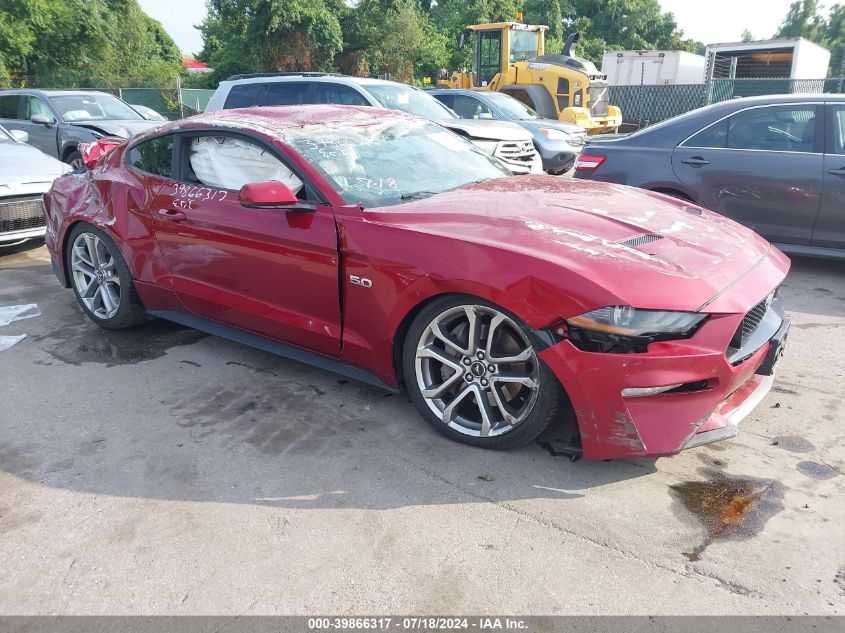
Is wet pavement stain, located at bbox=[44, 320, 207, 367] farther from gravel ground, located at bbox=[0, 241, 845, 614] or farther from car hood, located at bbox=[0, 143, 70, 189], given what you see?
car hood, located at bbox=[0, 143, 70, 189]

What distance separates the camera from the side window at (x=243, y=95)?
→ 1008 centimetres

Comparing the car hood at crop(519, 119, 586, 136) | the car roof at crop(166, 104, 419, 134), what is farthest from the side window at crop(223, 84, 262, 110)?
the car roof at crop(166, 104, 419, 134)

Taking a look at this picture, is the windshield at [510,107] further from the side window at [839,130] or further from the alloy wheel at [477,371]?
the alloy wheel at [477,371]

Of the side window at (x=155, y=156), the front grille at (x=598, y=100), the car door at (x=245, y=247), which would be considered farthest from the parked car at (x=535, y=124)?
the car door at (x=245, y=247)

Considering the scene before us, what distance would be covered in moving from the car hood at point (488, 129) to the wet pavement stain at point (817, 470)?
7143 mm

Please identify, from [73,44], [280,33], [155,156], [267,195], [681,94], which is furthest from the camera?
[73,44]

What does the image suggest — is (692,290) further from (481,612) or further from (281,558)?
(281,558)

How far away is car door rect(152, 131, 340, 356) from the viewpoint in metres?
3.69

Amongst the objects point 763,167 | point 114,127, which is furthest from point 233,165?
point 114,127

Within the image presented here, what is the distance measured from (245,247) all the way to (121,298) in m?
1.41

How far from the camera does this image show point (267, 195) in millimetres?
3564

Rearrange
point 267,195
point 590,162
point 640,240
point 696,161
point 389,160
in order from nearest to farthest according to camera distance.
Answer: point 640,240, point 267,195, point 389,160, point 696,161, point 590,162

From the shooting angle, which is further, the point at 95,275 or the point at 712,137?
the point at 712,137

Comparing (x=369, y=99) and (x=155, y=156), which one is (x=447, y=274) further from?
(x=369, y=99)
